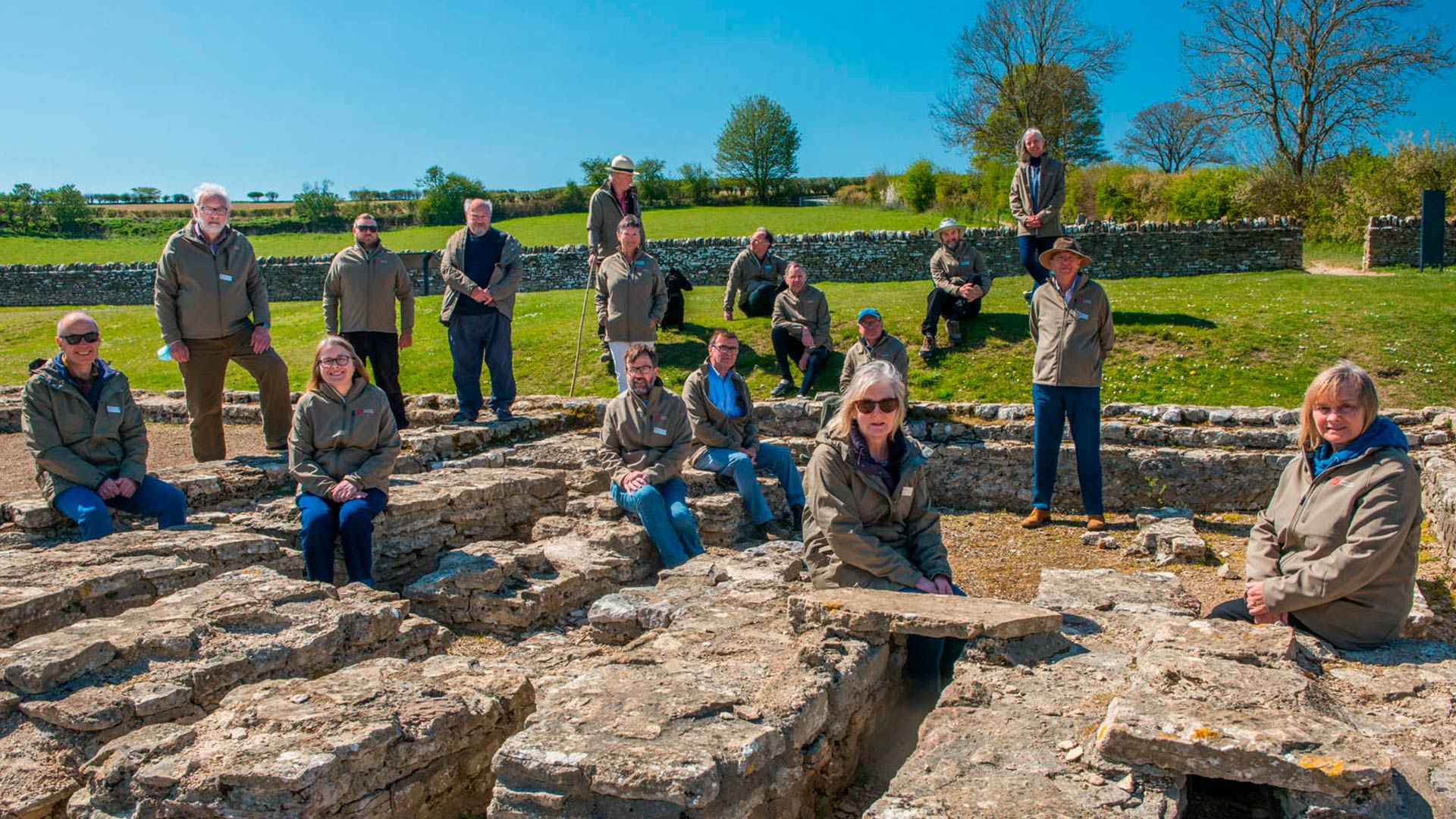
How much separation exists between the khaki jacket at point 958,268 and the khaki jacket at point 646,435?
6163 mm

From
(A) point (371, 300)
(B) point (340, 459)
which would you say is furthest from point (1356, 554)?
(A) point (371, 300)

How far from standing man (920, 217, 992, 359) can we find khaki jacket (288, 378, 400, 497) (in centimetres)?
748

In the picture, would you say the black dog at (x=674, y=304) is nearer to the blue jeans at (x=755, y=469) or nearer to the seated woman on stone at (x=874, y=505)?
the blue jeans at (x=755, y=469)

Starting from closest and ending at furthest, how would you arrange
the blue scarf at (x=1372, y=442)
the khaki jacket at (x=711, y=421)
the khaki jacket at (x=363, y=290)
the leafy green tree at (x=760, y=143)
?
the blue scarf at (x=1372, y=442)
the khaki jacket at (x=711, y=421)
the khaki jacket at (x=363, y=290)
the leafy green tree at (x=760, y=143)

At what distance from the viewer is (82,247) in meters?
39.9

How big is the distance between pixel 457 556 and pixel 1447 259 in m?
22.3

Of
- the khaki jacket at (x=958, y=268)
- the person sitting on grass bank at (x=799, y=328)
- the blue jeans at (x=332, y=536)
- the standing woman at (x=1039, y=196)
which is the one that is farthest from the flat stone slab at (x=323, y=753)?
the khaki jacket at (x=958, y=268)

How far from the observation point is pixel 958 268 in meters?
12.5

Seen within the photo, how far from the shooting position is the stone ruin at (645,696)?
10.3 ft

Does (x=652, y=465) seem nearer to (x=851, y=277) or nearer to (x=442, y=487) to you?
(x=442, y=487)

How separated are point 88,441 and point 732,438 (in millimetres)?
4552

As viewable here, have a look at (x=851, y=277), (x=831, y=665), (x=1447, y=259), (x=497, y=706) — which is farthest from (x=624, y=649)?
(x=1447, y=259)

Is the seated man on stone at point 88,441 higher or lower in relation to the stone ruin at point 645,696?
higher

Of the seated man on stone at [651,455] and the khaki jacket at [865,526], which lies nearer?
the khaki jacket at [865,526]
